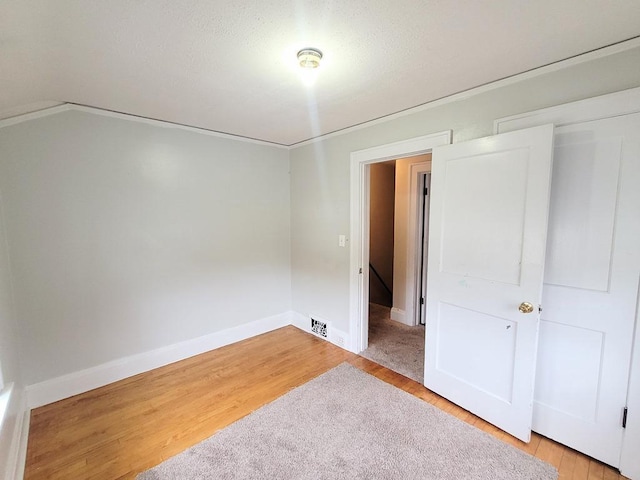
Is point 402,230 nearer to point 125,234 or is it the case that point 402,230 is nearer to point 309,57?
point 309,57

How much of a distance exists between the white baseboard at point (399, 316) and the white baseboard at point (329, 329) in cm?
117

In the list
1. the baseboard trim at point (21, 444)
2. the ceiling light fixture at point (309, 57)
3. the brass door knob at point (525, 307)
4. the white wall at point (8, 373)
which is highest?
the ceiling light fixture at point (309, 57)

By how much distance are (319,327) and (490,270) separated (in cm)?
209

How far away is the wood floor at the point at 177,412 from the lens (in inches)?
65.6

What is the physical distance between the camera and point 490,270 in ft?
6.26

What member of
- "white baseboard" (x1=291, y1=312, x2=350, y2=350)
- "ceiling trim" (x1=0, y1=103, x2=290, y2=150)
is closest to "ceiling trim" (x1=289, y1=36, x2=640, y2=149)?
"ceiling trim" (x1=0, y1=103, x2=290, y2=150)

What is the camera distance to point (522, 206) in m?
1.73

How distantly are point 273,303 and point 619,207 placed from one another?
3239mm

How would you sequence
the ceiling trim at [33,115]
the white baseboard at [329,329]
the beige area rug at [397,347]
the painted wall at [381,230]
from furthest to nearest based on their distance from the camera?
the painted wall at [381,230] < the white baseboard at [329,329] < the beige area rug at [397,347] < the ceiling trim at [33,115]

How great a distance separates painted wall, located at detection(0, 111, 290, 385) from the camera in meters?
2.10

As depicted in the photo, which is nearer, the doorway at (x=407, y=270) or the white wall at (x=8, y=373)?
the white wall at (x=8, y=373)

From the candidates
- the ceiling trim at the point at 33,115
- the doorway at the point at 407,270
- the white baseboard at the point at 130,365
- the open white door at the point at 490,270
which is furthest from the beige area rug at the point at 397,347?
the ceiling trim at the point at 33,115

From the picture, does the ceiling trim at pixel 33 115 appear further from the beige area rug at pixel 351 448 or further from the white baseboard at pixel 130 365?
the beige area rug at pixel 351 448

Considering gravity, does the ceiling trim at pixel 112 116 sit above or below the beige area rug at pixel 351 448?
above
